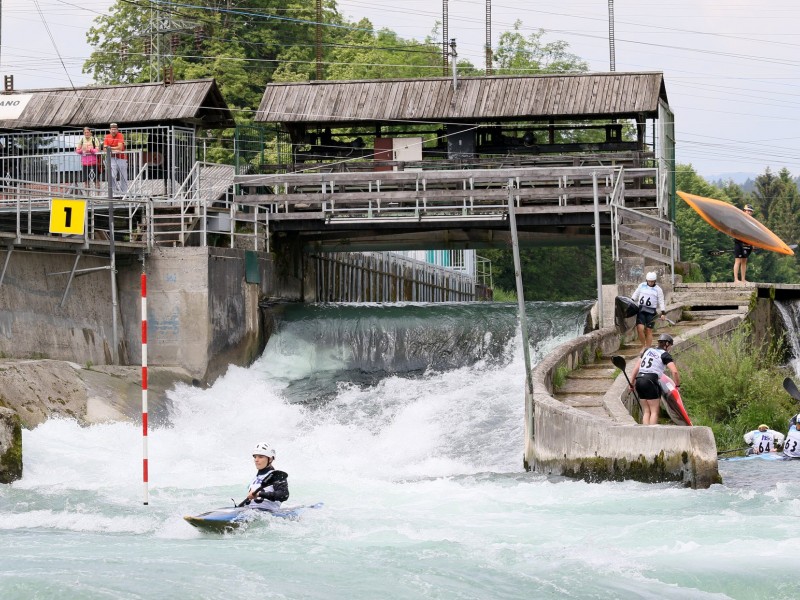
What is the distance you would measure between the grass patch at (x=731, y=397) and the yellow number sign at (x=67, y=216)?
11.6 metres

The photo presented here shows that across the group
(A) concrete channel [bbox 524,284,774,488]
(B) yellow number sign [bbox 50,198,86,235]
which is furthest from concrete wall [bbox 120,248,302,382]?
(A) concrete channel [bbox 524,284,774,488]

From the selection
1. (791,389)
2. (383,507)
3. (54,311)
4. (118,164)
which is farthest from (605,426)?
(118,164)

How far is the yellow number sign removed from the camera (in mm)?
27969

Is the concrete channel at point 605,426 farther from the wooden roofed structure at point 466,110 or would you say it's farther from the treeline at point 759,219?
the treeline at point 759,219

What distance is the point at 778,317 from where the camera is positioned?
30734mm

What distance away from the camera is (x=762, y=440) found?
74.7 ft

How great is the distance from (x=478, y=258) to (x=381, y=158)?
31.3m

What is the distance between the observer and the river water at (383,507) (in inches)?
516

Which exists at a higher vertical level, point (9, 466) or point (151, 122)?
point (151, 122)

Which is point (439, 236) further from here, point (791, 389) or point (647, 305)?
point (791, 389)

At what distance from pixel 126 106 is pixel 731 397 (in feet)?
61.8

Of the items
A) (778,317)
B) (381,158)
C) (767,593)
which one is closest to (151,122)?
(381,158)

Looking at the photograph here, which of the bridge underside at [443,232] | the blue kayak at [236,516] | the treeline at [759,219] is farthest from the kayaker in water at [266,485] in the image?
the treeline at [759,219]

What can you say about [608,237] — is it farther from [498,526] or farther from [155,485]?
[498,526]
